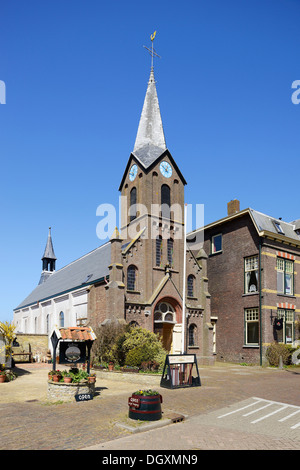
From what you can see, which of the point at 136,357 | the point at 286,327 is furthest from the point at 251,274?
the point at 136,357

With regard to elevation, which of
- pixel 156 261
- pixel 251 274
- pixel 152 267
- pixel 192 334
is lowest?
pixel 192 334

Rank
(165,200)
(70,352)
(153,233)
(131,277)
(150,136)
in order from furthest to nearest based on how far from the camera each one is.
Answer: (150,136)
(165,200)
(153,233)
(131,277)
(70,352)

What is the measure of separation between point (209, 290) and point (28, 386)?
825 inches

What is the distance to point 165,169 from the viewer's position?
35.8 m

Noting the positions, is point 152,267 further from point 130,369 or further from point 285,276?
point 130,369

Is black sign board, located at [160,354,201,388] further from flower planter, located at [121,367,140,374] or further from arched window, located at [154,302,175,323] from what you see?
arched window, located at [154,302,175,323]

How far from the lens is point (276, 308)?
3133cm

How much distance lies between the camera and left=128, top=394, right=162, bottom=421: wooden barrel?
1116cm

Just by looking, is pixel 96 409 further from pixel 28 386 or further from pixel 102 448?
pixel 28 386

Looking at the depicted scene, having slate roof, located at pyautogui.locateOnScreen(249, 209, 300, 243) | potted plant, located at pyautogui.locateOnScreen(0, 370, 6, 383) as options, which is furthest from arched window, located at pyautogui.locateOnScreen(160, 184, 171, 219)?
potted plant, located at pyautogui.locateOnScreen(0, 370, 6, 383)

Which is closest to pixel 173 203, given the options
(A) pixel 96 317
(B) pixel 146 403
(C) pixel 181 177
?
(C) pixel 181 177

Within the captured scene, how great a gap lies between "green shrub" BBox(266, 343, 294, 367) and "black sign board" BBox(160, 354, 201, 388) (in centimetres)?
1331

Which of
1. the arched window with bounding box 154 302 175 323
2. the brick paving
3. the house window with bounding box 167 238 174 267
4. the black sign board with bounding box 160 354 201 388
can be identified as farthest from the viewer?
the house window with bounding box 167 238 174 267

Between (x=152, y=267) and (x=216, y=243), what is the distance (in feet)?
24.6
